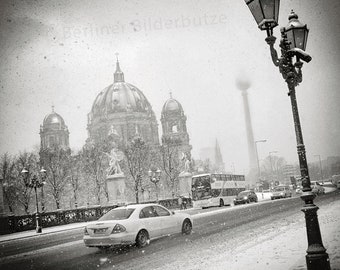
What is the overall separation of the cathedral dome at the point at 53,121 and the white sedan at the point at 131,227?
325ft

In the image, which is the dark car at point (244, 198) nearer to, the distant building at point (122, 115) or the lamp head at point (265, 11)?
the lamp head at point (265, 11)

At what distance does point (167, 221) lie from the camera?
13406 millimetres

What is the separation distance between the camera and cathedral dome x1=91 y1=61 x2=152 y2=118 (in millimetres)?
115875

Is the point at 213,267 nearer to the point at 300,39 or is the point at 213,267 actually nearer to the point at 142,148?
the point at 300,39

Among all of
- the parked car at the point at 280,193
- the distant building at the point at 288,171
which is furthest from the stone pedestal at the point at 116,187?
the distant building at the point at 288,171

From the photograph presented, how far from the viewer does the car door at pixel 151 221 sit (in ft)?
40.5

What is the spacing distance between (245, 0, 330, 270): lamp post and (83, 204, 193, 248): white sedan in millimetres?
6372

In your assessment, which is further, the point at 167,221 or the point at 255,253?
the point at 167,221

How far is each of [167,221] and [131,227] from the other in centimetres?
210

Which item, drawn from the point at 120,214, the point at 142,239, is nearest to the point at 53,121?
the point at 120,214

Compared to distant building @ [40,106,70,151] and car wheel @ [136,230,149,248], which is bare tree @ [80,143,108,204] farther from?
car wheel @ [136,230,149,248]

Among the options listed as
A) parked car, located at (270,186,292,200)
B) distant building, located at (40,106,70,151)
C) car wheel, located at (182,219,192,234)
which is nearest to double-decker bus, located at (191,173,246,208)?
parked car, located at (270,186,292,200)

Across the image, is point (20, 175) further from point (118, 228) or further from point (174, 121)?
point (174, 121)

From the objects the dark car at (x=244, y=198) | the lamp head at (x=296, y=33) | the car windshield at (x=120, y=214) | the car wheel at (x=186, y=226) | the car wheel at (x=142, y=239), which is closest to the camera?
the lamp head at (x=296, y=33)
